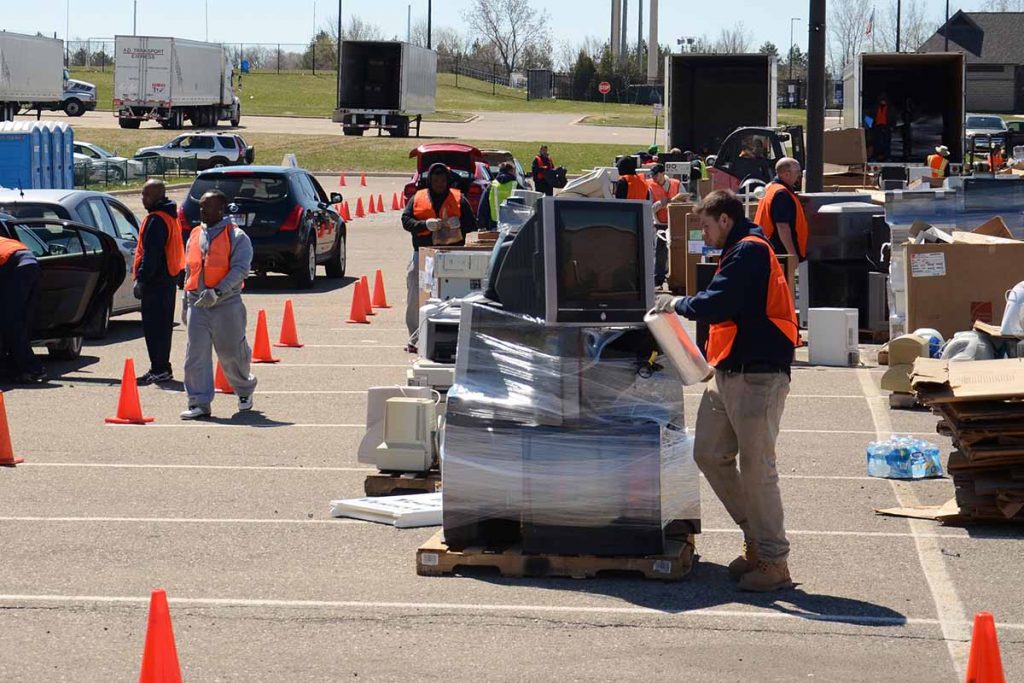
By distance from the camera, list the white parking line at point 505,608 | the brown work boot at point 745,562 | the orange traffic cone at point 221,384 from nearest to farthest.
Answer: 1. the white parking line at point 505,608
2. the brown work boot at point 745,562
3. the orange traffic cone at point 221,384

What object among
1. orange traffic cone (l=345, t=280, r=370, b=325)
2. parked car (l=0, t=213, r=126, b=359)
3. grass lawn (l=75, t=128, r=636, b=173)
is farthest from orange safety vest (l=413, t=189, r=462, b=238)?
grass lawn (l=75, t=128, r=636, b=173)

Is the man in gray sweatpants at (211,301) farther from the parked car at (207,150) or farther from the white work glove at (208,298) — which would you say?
the parked car at (207,150)

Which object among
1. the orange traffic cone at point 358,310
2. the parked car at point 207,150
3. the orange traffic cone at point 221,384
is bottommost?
the orange traffic cone at point 221,384

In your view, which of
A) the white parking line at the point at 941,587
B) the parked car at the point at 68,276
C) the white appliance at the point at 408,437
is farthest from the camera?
the parked car at the point at 68,276

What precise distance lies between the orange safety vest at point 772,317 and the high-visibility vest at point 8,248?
8.45 metres

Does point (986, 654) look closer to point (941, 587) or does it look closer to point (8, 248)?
point (941, 587)

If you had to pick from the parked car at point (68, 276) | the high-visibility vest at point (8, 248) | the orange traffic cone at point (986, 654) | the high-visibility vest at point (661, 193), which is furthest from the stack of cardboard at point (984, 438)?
the high-visibility vest at point (661, 193)

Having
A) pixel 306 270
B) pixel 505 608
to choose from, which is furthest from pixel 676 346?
pixel 306 270

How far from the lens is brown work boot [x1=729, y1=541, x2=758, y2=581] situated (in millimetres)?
7973

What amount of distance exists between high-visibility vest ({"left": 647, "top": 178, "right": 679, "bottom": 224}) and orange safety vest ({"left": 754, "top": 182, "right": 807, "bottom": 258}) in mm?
7335

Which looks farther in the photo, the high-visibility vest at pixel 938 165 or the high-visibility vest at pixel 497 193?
the high-visibility vest at pixel 938 165

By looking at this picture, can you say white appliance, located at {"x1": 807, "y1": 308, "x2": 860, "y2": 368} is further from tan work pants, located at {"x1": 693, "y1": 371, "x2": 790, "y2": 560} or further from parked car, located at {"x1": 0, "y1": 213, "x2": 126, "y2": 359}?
tan work pants, located at {"x1": 693, "y1": 371, "x2": 790, "y2": 560}

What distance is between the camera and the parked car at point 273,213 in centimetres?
2225

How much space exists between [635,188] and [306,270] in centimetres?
463
